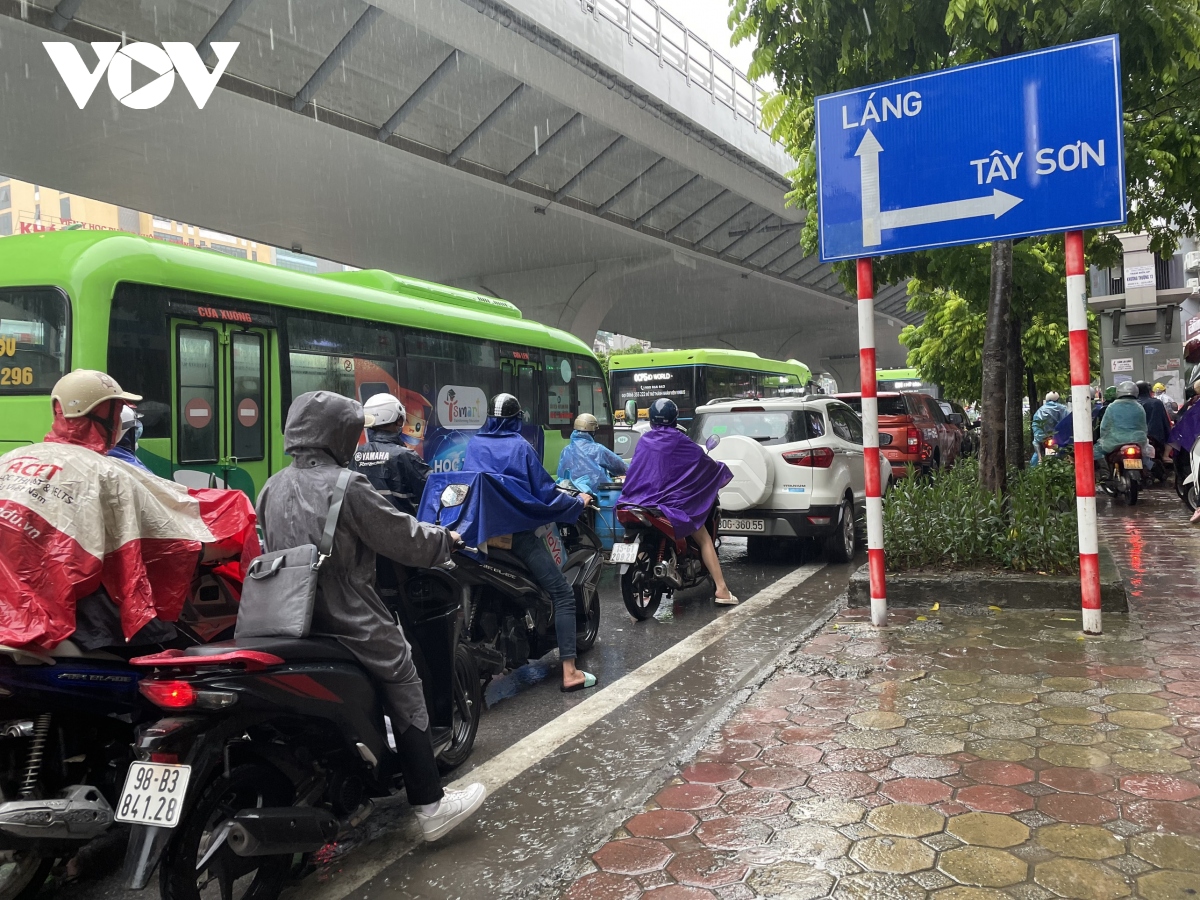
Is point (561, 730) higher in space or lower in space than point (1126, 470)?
lower

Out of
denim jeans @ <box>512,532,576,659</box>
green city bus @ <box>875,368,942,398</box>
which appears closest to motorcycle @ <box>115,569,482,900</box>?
denim jeans @ <box>512,532,576,659</box>

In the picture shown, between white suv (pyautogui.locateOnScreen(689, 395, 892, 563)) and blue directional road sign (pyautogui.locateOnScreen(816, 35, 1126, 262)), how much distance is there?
303 cm

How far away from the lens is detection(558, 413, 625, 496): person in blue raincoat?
7.23m

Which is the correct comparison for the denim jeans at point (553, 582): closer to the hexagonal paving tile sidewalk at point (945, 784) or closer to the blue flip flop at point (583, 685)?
the blue flip flop at point (583, 685)

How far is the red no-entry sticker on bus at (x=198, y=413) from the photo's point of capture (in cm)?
763

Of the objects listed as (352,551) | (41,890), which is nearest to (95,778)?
(41,890)

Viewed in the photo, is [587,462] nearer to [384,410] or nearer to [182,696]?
[384,410]

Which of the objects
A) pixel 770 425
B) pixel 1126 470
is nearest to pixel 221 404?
pixel 770 425

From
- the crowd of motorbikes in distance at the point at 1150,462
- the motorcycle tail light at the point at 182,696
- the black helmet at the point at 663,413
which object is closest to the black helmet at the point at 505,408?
the black helmet at the point at 663,413

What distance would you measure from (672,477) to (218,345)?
390cm

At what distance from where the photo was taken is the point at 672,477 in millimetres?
7156

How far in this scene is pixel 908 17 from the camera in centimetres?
685

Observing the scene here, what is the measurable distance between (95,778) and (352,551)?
3.70ft

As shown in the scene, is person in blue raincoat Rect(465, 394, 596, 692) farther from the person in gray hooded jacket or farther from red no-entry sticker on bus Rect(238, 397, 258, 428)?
red no-entry sticker on bus Rect(238, 397, 258, 428)
